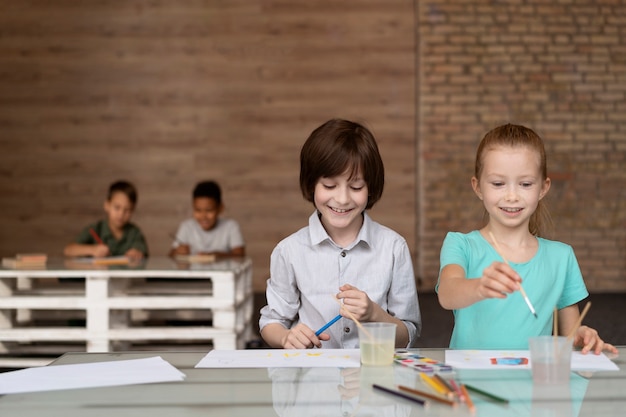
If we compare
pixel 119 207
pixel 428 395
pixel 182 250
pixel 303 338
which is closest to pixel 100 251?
pixel 119 207

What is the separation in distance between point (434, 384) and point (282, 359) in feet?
1.02

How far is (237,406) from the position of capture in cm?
96

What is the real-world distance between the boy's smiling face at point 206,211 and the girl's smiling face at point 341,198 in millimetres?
2627

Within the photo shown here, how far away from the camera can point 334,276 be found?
5.78 feet

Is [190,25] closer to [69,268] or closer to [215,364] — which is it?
[69,268]

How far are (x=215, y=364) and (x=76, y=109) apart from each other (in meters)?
5.36

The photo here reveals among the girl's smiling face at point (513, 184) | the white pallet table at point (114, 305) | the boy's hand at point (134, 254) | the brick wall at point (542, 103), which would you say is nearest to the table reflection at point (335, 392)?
the girl's smiling face at point (513, 184)

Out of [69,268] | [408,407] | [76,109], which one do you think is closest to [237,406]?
[408,407]

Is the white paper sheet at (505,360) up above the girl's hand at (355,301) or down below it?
below

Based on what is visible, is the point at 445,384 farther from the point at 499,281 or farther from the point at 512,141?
the point at 512,141

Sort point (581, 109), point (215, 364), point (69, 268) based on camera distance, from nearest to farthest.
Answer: point (215, 364) < point (69, 268) < point (581, 109)

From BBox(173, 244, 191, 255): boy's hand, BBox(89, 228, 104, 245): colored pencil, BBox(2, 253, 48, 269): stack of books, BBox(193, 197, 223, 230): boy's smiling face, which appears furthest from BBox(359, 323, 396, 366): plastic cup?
BBox(193, 197, 223, 230): boy's smiling face

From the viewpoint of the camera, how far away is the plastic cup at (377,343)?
118 centimetres

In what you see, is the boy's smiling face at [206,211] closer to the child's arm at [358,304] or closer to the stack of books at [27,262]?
the stack of books at [27,262]
